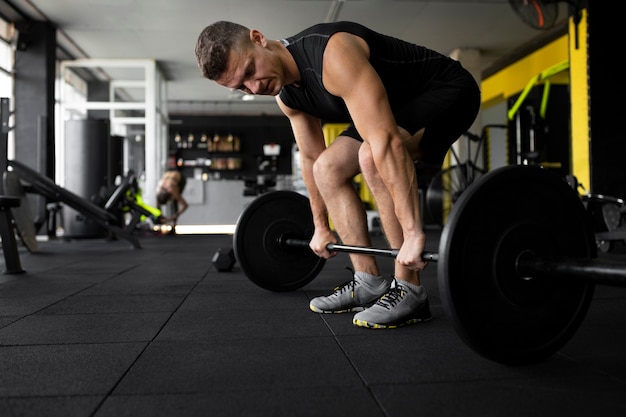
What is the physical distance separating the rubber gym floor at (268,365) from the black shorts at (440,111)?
0.51 m

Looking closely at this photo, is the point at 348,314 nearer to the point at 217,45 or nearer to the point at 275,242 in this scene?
the point at 275,242

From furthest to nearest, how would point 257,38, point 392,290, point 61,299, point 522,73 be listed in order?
point 522,73, point 61,299, point 392,290, point 257,38

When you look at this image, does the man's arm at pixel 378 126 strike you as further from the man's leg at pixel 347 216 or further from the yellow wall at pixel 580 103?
the yellow wall at pixel 580 103

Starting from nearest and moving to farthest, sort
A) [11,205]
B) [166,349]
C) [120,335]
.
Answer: [166,349] < [120,335] < [11,205]

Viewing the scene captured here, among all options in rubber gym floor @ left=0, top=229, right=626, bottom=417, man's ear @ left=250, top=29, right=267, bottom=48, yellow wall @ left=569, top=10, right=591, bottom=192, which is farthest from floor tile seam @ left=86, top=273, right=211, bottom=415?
yellow wall @ left=569, top=10, right=591, bottom=192

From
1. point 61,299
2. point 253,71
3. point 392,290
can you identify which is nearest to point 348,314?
point 392,290

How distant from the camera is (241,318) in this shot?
1510 mm

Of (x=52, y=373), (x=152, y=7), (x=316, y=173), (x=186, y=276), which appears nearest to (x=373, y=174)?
(x=316, y=173)

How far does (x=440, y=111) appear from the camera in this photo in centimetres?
143

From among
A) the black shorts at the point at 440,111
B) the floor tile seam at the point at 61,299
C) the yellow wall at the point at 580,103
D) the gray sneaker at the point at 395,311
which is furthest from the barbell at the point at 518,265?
the yellow wall at the point at 580,103

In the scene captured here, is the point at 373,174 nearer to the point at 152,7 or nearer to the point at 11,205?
the point at 11,205

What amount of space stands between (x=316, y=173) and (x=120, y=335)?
67cm

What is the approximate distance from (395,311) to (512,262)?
1.53ft

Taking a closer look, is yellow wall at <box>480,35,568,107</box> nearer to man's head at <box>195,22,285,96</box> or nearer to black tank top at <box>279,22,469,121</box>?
black tank top at <box>279,22,469,121</box>
